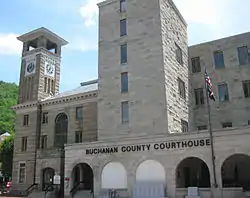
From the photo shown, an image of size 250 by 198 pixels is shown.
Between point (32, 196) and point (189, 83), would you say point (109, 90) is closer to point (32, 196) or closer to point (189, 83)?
point (189, 83)

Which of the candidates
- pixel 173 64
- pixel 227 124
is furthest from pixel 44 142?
pixel 227 124

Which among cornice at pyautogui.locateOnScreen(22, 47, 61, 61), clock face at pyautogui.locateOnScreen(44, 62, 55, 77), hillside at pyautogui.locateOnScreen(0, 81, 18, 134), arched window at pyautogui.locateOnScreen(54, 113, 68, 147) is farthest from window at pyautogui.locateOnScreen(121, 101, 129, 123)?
hillside at pyautogui.locateOnScreen(0, 81, 18, 134)

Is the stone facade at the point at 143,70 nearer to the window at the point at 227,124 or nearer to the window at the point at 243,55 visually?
the window at the point at 227,124

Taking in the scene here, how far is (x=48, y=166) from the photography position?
36.2 metres

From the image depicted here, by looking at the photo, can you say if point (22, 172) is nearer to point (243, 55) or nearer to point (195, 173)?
point (195, 173)

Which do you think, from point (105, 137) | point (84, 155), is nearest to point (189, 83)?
point (105, 137)

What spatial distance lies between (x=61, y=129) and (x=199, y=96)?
1765 cm

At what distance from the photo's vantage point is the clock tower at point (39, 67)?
140ft

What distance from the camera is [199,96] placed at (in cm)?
3431

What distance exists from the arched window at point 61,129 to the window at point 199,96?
16409mm

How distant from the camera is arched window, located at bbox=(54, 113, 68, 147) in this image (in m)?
38.3

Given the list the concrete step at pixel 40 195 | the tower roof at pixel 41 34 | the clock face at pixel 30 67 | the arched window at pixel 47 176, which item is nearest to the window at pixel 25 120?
the clock face at pixel 30 67

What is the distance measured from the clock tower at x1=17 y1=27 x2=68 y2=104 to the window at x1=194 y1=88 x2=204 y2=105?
21.2 meters

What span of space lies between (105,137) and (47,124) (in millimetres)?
12519
